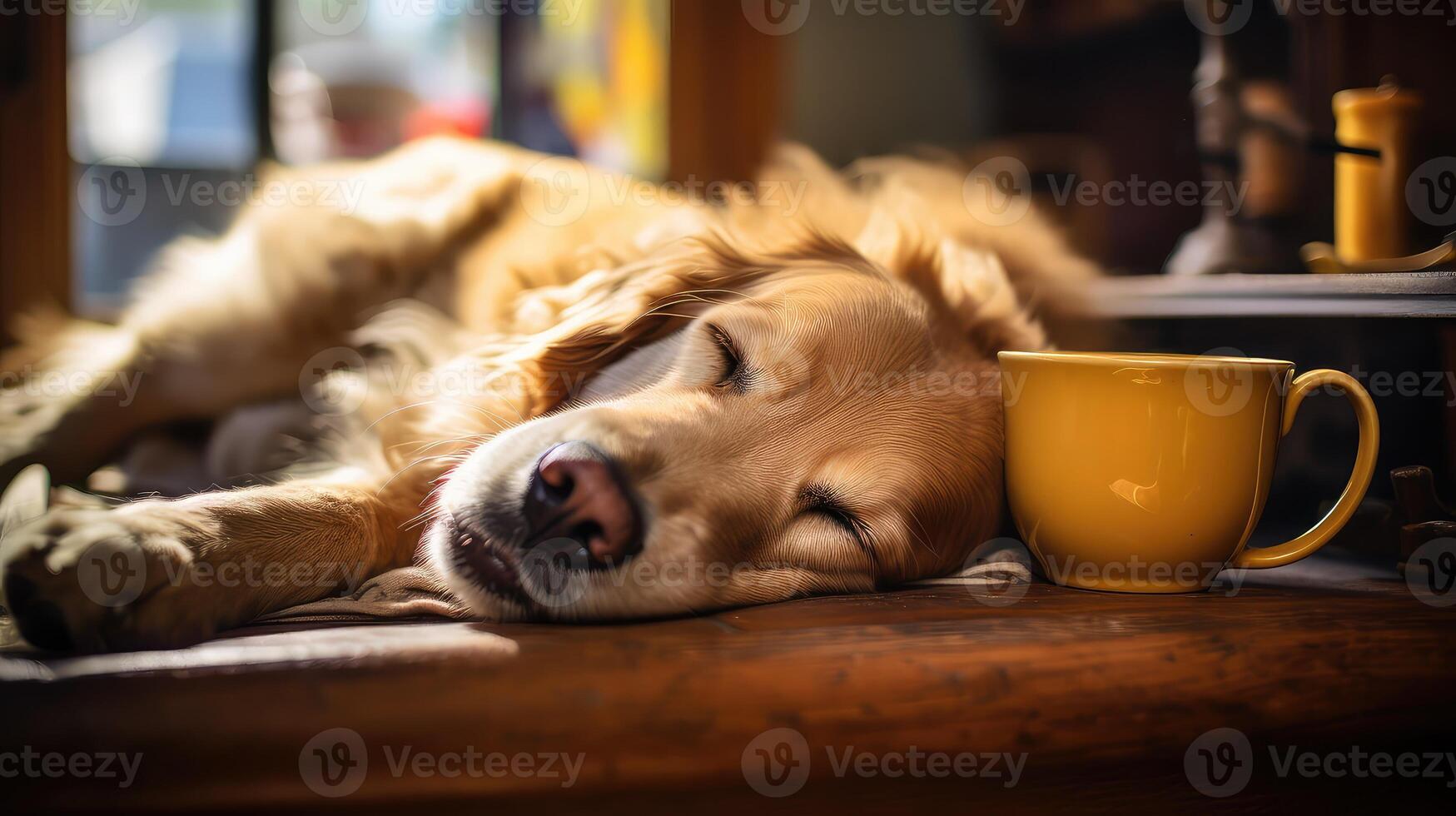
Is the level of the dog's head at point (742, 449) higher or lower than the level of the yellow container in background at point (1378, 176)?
lower

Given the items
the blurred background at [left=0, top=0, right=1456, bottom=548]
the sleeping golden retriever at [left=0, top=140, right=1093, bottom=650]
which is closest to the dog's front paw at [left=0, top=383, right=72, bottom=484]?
the sleeping golden retriever at [left=0, top=140, right=1093, bottom=650]

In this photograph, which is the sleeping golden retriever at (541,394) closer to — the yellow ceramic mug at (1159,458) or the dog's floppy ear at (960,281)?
the dog's floppy ear at (960,281)

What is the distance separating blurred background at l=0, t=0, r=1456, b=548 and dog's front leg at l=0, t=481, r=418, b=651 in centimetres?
136

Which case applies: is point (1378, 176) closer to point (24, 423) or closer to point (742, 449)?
point (742, 449)

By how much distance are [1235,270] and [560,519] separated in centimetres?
139

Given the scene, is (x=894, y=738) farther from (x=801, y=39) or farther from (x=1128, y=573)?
(x=801, y=39)

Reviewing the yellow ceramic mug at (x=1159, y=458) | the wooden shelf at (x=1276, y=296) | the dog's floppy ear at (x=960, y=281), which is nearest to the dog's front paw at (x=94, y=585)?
the yellow ceramic mug at (x=1159, y=458)

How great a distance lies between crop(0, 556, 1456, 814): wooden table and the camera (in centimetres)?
78

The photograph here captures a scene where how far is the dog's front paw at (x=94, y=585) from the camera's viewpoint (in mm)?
892

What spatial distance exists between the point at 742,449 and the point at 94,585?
0.76 meters

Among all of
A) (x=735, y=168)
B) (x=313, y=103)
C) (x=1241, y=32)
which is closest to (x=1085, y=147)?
(x=1241, y=32)

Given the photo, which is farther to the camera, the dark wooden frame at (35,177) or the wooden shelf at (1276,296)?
the dark wooden frame at (35,177)

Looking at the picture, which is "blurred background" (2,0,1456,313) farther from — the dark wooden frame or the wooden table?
the wooden table

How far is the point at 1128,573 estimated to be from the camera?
1.19 m
